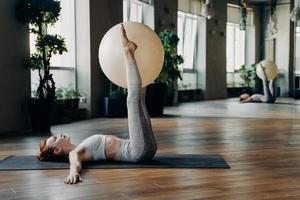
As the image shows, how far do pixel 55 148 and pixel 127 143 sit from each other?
614 millimetres

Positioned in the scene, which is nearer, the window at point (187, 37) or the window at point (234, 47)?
the window at point (187, 37)

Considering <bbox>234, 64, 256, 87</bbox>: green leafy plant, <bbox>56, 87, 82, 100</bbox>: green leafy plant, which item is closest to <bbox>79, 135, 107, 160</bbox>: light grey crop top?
<bbox>56, 87, 82, 100</bbox>: green leafy plant

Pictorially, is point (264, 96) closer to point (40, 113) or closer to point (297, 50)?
point (297, 50)

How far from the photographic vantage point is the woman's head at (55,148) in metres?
3.62

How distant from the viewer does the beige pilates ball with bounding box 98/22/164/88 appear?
3346 millimetres

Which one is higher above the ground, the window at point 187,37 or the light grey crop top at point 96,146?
the window at point 187,37

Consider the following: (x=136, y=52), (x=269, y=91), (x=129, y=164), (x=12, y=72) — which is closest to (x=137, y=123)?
(x=129, y=164)

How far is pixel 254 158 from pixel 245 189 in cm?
122

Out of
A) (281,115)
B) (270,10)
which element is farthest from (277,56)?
(281,115)

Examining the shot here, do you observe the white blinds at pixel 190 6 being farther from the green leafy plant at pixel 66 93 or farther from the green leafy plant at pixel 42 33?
the green leafy plant at pixel 42 33

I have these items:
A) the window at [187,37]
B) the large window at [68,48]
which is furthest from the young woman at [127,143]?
the window at [187,37]

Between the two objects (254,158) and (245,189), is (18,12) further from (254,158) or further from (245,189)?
(245,189)

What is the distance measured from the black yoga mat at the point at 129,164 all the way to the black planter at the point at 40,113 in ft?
7.32

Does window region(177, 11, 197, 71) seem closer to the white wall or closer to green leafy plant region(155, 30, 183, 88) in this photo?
green leafy plant region(155, 30, 183, 88)
